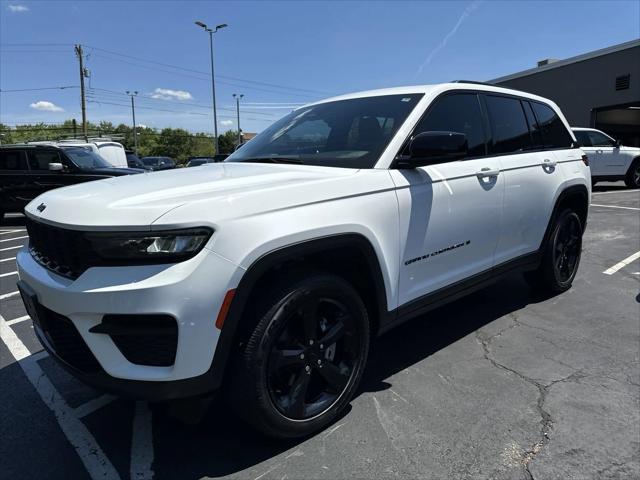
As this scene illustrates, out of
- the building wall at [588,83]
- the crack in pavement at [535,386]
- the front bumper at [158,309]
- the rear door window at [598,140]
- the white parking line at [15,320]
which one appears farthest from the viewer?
the building wall at [588,83]

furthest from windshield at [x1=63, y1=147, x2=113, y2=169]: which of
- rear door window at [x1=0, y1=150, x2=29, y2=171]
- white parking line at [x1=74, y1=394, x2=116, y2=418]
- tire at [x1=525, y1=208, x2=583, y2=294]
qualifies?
tire at [x1=525, y1=208, x2=583, y2=294]

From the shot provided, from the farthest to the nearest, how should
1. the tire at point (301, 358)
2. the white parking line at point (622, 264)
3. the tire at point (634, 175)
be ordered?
the tire at point (634, 175)
the white parking line at point (622, 264)
the tire at point (301, 358)

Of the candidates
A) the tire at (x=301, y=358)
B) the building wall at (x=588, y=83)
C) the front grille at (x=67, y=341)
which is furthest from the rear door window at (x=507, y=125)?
the building wall at (x=588, y=83)

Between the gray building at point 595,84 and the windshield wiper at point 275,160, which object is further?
the gray building at point 595,84

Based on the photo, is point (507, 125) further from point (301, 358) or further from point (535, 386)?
point (301, 358)

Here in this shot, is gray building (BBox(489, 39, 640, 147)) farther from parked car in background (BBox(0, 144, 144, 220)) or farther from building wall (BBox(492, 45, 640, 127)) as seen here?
parked car in background (BBox(0, 144, 144, 220))

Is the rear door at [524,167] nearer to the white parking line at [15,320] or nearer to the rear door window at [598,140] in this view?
the white parking line at [15,320]

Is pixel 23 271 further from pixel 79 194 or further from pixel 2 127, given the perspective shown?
pixel 2 127

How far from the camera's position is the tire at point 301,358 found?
7.01 feet

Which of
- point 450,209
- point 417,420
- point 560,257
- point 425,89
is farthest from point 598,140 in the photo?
point 417,420

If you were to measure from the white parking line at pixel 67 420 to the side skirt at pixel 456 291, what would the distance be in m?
1.60

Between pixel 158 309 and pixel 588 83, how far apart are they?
24.8 metres

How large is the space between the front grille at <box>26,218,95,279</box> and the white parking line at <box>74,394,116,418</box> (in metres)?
0.95

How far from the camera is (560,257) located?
4.59 m
